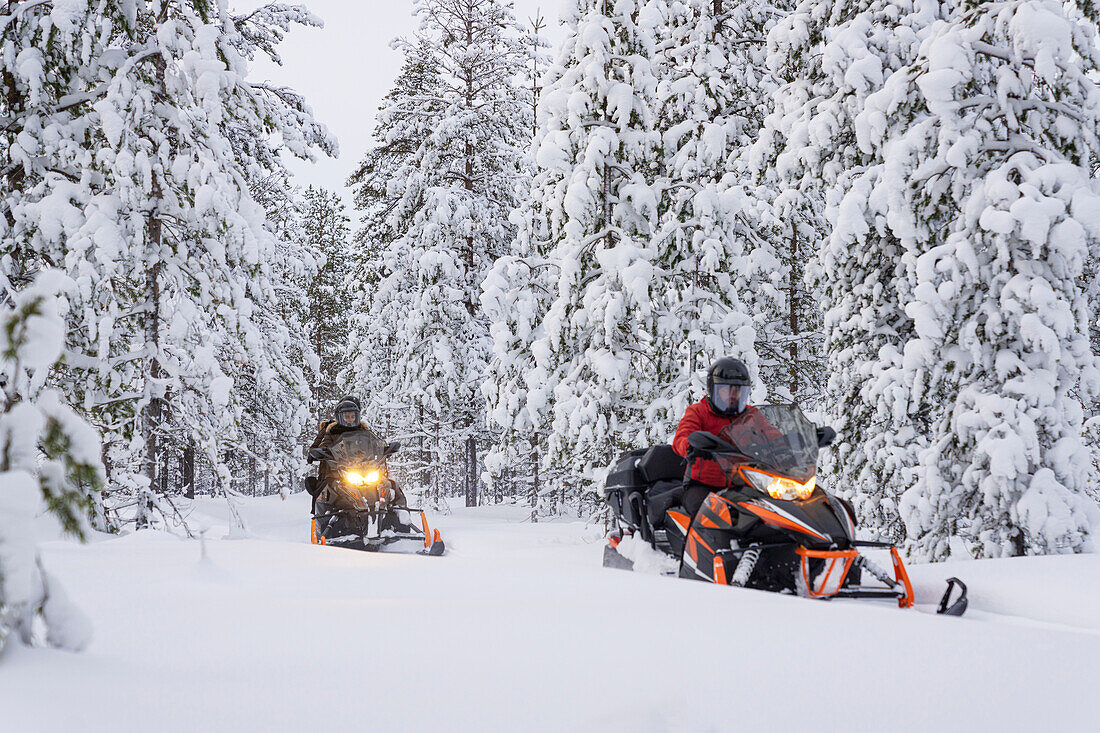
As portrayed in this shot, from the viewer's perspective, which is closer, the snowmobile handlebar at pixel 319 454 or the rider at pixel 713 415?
the rider at pixel 713 415

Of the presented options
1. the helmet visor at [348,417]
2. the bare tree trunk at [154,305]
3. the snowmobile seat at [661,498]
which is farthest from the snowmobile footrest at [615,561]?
the bare tree trunk at [154,305]

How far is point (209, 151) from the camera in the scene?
926 cm

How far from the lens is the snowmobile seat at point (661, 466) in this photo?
23.9ft

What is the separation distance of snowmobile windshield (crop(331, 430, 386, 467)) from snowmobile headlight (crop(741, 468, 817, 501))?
6073mm

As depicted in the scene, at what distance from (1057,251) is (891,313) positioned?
3160 mm

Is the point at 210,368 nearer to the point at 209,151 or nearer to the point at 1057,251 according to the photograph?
the point at 209,151

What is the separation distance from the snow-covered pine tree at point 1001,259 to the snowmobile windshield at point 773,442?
2779 mm

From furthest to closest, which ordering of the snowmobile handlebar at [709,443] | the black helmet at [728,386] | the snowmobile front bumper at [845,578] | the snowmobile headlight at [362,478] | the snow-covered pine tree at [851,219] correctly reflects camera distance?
the snowmobile headlight at [362,478], the snow-covered pine tree at [851,219], the black helmet at [728,386], the snowmobile handlebar at [709,443], the snowmobile front bumper at [845,578]

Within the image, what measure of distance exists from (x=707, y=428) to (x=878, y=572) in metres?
1.96

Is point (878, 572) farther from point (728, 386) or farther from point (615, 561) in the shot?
point (615, 561)

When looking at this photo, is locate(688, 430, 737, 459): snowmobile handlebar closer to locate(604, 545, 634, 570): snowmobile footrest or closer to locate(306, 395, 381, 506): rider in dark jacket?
Result: locate(604, 545, 634, 570): snowmobile footrest

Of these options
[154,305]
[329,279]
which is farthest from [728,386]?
[329,279]

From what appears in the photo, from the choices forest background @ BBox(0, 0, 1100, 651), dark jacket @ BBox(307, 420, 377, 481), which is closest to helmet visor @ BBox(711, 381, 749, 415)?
forest background @ BBox(0, 0, 1100, 651)

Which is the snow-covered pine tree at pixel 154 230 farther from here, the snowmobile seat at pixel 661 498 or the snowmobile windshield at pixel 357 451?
the snowmobile seat at pixel 661 498
